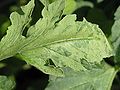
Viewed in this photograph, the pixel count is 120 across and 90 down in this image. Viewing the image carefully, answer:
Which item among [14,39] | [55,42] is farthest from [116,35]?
[14,39]

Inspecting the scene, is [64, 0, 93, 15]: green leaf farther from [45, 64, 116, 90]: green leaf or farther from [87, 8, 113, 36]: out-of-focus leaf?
[45, 64, 116, 90]: green leaf

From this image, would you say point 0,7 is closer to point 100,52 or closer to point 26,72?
point 26,72

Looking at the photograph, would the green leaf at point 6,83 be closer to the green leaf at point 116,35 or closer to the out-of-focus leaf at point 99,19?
the green leaf at point 116,35

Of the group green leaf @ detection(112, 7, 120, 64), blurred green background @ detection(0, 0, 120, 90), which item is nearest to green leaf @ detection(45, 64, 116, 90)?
green leaf @ detection(112, 7, 120, 64)

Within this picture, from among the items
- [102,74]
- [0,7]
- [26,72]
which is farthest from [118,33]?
[0,7]

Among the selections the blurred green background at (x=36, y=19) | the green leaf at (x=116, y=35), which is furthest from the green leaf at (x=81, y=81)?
the blurred green background at (x=36, y=19)

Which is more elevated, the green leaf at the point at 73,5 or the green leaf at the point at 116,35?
the green leaf at the point at 73,5
